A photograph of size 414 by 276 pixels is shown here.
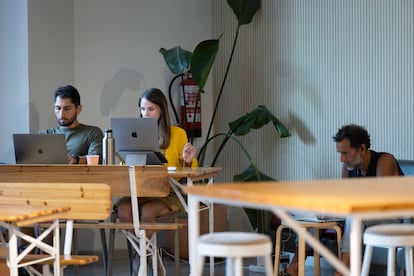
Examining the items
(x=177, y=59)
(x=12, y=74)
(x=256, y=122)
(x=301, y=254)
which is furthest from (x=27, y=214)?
(x=256, y=122)

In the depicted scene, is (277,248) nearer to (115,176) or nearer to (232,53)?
(115,176)

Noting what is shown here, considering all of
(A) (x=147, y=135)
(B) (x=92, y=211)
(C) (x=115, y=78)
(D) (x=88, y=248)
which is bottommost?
(D) (x=88, y=248)

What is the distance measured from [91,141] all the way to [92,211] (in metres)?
1.84

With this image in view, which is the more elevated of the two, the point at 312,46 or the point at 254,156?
the point at 312,46

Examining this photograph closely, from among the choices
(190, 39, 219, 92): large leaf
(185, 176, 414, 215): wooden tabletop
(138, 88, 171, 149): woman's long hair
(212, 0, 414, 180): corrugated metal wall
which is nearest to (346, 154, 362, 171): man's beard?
(212, 0, 414, 180): corrugated metal wall

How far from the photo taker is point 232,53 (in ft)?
20.5

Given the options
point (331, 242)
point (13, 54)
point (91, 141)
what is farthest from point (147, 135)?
point (13, 54)

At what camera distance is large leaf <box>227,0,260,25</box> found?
19.9ft

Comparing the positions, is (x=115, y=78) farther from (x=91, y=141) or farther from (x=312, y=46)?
(x=312, y=46)

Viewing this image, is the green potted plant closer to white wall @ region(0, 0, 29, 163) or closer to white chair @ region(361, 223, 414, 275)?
white wall @ region(0, 0, 29, 163)

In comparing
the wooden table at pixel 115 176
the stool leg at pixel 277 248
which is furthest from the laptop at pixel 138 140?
the stool leg at pixel 277 248

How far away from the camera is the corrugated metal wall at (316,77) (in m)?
5.38

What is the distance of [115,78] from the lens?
625cm

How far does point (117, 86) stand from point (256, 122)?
1178 mm
